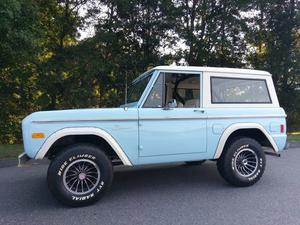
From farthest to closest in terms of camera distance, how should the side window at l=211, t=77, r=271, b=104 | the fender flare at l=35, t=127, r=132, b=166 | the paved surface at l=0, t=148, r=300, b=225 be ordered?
the side window at l=211, t=77, r=271, b=104 → the fender flare at l=35, t=127, r=132, b=166 → the paved surface at l=0, t=148, r=300, b=225

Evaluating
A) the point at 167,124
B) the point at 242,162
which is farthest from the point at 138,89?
the point at 242,162

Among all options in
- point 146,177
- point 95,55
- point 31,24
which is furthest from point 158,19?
point 146,177

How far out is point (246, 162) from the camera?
518 centimetres

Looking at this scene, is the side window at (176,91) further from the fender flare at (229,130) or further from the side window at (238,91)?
the fender flare at (229,130)

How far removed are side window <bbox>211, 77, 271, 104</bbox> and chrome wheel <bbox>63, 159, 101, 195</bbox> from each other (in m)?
2.29

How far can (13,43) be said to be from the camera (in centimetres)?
879

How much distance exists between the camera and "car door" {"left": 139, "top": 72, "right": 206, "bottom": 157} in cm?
456

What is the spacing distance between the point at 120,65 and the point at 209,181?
8.79 m

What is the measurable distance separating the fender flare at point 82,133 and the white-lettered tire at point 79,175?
20cm

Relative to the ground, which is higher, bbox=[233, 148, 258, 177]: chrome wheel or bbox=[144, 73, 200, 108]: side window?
bbox=[144, 73, 200, 108]: side window

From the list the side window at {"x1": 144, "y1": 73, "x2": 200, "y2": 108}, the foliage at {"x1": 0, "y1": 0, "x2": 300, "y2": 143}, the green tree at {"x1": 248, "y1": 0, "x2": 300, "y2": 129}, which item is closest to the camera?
the side window at {"x1": 144, "y1": 73, "x2": 200, "y2": 108}

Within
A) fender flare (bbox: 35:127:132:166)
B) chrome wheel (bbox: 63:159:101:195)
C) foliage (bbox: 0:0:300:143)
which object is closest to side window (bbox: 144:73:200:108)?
fender flare (bbox: 35:127:132:166)

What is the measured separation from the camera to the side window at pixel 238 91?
16.7 feet

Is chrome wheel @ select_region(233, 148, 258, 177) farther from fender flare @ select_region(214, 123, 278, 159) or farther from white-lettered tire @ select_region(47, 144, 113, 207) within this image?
white-lettered tire @ select_region(47, 144, 113, 207)
